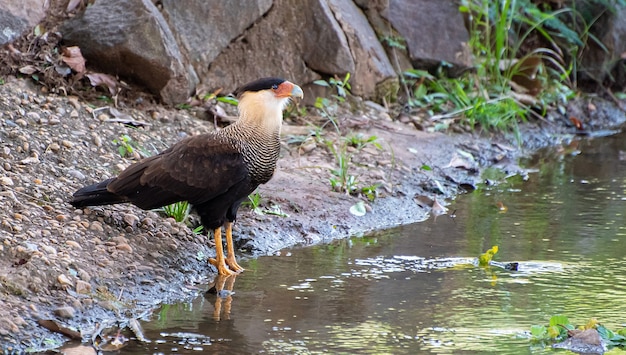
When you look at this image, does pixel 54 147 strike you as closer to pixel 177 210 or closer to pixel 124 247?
pixel 177 210

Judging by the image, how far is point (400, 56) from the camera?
9.62 m

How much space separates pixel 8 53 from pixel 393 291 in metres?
3.59

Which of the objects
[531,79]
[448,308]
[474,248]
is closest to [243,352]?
[448,308]

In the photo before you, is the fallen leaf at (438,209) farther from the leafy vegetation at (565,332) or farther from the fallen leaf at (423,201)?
the leafy vegetation at (565,332)

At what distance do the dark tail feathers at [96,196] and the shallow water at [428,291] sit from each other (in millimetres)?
810

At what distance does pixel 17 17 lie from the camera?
7.30m

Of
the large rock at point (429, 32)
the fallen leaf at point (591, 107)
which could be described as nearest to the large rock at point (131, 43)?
the large rock at point (429, 32)

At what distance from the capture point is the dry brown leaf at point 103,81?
283 inches

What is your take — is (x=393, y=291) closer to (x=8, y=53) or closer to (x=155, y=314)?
(x=155, y=314)

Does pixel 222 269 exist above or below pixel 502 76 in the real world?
above

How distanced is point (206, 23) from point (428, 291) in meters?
3.91

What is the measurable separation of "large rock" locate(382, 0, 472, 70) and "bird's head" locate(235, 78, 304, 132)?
4179 millimetres

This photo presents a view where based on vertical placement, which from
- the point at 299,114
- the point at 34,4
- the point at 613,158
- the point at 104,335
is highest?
the point at 34,4

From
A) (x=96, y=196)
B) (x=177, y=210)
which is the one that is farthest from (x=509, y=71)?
(x=96, y=196)
